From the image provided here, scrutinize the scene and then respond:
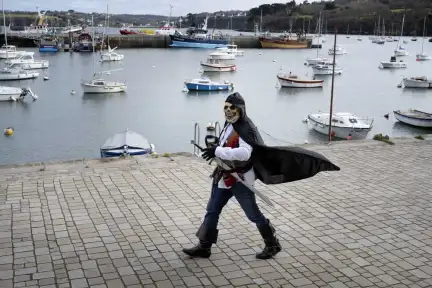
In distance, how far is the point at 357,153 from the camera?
35.1 feet

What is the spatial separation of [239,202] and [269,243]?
0.55 meters

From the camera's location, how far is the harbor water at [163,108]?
1037 inches

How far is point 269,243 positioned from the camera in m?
5.66

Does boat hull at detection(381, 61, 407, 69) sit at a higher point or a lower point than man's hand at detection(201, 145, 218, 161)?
lower

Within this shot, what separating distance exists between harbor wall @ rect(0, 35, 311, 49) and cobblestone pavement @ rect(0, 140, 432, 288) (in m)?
91.6

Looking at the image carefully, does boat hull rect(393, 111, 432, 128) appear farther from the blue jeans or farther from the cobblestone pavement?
the blue jeans

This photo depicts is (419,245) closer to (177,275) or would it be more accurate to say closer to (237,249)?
(237,249)

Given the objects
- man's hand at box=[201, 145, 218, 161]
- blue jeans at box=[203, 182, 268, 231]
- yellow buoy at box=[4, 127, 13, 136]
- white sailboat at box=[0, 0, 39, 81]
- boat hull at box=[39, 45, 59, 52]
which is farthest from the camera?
boat hull at box=[39, 45, 59, 52]

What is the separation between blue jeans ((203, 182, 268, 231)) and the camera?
5.46 meters

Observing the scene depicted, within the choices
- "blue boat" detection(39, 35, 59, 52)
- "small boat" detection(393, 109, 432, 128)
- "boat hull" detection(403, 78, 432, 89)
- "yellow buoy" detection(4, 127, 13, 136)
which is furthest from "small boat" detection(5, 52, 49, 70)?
"small boat" detection(393, 109, 432, 128)

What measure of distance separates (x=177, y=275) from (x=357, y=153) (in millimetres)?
6334

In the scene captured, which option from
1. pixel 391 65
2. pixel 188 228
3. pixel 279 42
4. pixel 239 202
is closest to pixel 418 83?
pixel 391 65

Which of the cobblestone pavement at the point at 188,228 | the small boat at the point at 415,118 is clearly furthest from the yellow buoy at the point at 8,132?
the small boat at the point at 415,118

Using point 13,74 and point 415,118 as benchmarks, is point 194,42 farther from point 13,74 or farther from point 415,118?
point 415,118
